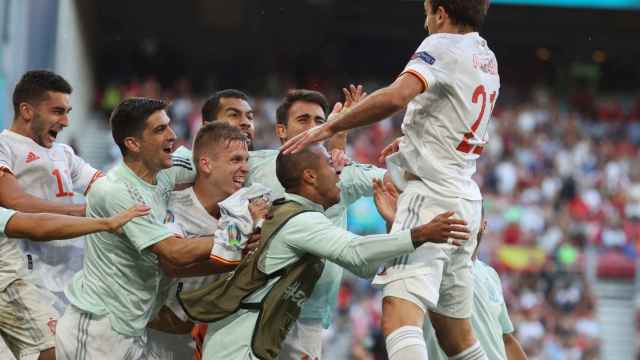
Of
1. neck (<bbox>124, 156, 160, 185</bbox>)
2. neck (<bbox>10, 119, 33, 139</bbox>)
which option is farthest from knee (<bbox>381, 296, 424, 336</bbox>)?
neck (<bbox>10, 119, 33, 139</bbox>)

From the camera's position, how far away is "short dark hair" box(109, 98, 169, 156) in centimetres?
605

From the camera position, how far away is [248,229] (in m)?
5.65

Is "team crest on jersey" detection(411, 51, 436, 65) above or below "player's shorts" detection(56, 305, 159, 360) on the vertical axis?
above

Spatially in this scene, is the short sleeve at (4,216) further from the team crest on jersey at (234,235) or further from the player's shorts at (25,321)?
the team crest on jersey at (234,235)

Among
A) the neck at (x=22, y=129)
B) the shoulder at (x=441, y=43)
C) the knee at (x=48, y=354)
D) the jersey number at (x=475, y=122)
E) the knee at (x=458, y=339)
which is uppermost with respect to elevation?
the shoulder at (x=441, y=43)

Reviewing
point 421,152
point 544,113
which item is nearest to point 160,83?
point 544,113

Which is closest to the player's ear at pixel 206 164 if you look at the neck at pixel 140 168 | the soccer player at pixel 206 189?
the soccer player at pixel 206 189

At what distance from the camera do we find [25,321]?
642cm

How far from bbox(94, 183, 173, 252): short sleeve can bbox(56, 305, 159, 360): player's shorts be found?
480 mm

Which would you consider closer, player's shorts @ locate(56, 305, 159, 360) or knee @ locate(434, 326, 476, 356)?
knee @ locate(434, 326, 476, 356)

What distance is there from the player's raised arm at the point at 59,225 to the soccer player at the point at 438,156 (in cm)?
92

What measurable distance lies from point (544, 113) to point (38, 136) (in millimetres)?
20095

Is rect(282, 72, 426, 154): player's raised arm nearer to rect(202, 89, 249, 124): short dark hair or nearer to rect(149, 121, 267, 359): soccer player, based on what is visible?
rect(149, 121, 267, 359): soccer player

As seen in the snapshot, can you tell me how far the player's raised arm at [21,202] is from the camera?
21.1 feet
